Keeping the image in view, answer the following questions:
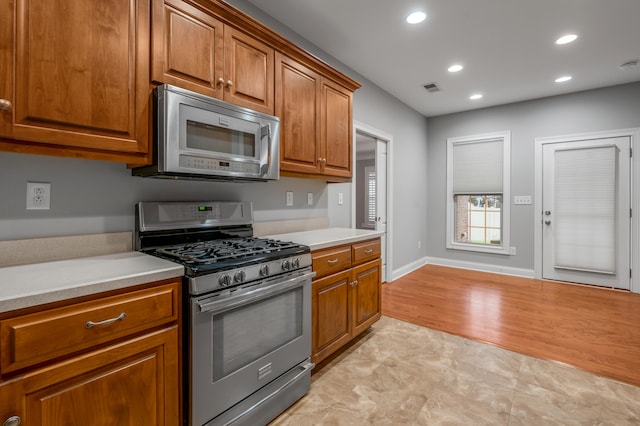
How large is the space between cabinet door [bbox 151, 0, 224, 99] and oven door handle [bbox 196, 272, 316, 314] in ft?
3.69

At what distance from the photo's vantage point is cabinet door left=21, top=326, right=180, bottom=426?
99 cm

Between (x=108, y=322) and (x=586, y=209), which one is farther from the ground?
(x=586, y=209)

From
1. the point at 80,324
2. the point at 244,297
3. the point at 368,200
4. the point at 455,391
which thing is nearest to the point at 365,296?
the point at 455,391

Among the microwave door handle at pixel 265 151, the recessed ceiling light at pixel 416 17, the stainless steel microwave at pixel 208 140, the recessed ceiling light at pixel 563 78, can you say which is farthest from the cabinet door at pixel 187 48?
the recessed ceiling light at pixel 563 78

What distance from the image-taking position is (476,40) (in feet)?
9.66

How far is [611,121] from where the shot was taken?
4.12 m

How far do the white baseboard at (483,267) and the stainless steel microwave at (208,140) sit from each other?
440 cm

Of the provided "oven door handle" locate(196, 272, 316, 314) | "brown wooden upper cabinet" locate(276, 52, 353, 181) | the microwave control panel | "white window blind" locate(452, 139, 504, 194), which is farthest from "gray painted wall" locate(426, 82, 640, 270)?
the microwave control panel

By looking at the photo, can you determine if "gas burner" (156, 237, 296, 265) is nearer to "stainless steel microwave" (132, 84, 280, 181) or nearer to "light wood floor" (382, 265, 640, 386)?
"stainless steel microwave" (132, 84, 280, 181)

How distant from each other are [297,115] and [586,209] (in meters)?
4.42

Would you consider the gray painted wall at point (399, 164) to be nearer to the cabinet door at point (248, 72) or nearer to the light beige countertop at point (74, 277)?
the cabinet door at point (248, 72)

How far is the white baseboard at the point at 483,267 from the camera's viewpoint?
4.78 meters

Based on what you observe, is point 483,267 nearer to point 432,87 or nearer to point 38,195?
point 432,87

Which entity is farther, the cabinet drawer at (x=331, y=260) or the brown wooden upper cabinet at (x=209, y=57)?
the cabinet drawer at (x=331, y=260)
